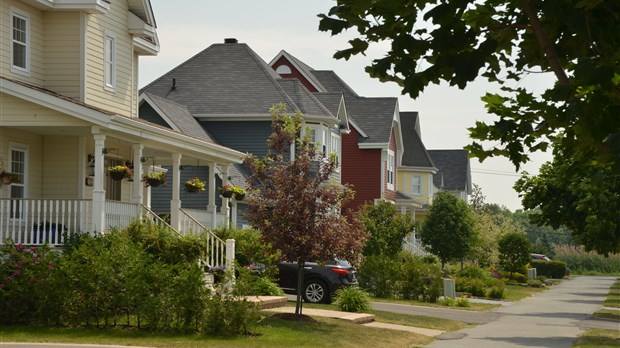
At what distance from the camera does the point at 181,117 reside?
42344 mm

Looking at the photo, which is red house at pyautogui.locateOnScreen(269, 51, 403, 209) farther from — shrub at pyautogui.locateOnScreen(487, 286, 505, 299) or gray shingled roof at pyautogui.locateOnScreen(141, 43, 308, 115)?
shrub at pyautogui.locateOnScreen(487, 286, 505, 299)

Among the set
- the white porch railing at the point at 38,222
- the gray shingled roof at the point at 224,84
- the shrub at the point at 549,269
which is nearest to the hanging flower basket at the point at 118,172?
the white porch railing at the point at 38,222

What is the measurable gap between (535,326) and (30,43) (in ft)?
53.3

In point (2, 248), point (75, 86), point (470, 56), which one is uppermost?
point (75, 86)

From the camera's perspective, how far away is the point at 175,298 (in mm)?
19750

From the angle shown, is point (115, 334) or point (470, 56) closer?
point (470, 56)

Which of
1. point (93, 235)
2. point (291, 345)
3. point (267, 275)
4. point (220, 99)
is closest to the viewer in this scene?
point (291, 345)

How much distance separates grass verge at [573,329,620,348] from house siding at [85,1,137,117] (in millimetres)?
14229

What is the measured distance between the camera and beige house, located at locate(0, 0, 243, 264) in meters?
23.4

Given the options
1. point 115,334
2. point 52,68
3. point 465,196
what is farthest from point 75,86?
point 465,196

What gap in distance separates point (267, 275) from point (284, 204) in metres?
4.62

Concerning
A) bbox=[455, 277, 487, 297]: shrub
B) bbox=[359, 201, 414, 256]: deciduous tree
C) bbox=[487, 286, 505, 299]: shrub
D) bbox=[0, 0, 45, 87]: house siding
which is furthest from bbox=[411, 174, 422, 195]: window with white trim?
bbox=[0, 0, 45, 87]: house siding

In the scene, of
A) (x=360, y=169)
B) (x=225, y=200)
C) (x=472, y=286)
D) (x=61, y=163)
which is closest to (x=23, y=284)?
(x=61, y=163)

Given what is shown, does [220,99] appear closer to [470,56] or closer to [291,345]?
[291,345]
